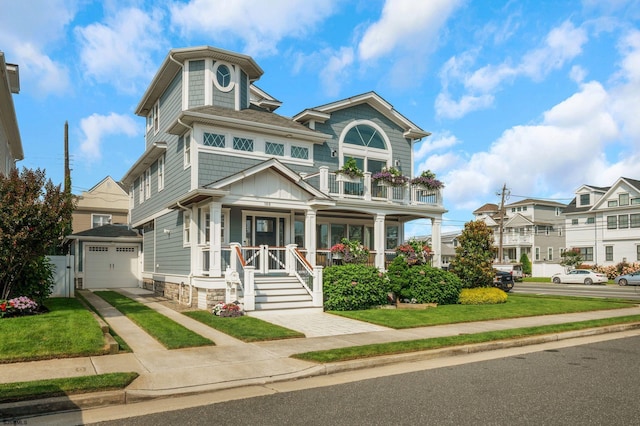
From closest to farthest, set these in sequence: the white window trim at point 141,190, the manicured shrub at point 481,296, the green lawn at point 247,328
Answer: the green lawn at point 247,328
the manicured shrub at point 481,296
the white window trim at point 141,190

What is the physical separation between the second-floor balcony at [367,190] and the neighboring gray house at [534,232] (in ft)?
131

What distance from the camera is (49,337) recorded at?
374 inches

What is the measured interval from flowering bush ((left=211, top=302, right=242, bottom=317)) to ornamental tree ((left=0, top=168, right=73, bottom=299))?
15.5 ft

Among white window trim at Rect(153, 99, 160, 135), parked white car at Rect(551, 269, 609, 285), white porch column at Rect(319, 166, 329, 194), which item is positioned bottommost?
parked white car at Rect(551, 269, 609, 285)

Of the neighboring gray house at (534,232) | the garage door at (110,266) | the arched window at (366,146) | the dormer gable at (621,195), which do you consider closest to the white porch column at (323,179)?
the arched window at (366,146)

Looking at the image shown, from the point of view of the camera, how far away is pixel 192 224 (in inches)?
695

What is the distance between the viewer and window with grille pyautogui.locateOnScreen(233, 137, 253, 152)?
18469 millimetres

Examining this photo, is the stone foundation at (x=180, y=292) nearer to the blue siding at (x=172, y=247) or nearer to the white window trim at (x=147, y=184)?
the blue siding at (x=172, y=247)

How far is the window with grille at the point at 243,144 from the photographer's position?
18.5 metres

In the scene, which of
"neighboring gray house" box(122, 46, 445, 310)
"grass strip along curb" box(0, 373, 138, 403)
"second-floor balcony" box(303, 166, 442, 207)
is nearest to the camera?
"grass strip along curb" box(0, 373, 138, 403)

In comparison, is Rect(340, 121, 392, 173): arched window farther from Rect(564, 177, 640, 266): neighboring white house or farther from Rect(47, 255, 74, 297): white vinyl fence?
Rect(564, 177, 640, 266): neighboring white house

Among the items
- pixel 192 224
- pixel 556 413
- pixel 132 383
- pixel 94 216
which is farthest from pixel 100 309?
pixel 94 216

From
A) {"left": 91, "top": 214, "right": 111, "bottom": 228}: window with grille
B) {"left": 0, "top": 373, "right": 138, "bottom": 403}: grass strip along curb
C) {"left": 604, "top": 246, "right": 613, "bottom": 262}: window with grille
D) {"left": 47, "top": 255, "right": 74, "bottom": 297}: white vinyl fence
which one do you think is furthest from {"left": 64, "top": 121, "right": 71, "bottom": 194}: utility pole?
{"left": 604, "top": 246, "right": 613, "bottom": 262}: window with grille

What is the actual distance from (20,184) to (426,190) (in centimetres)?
1581
